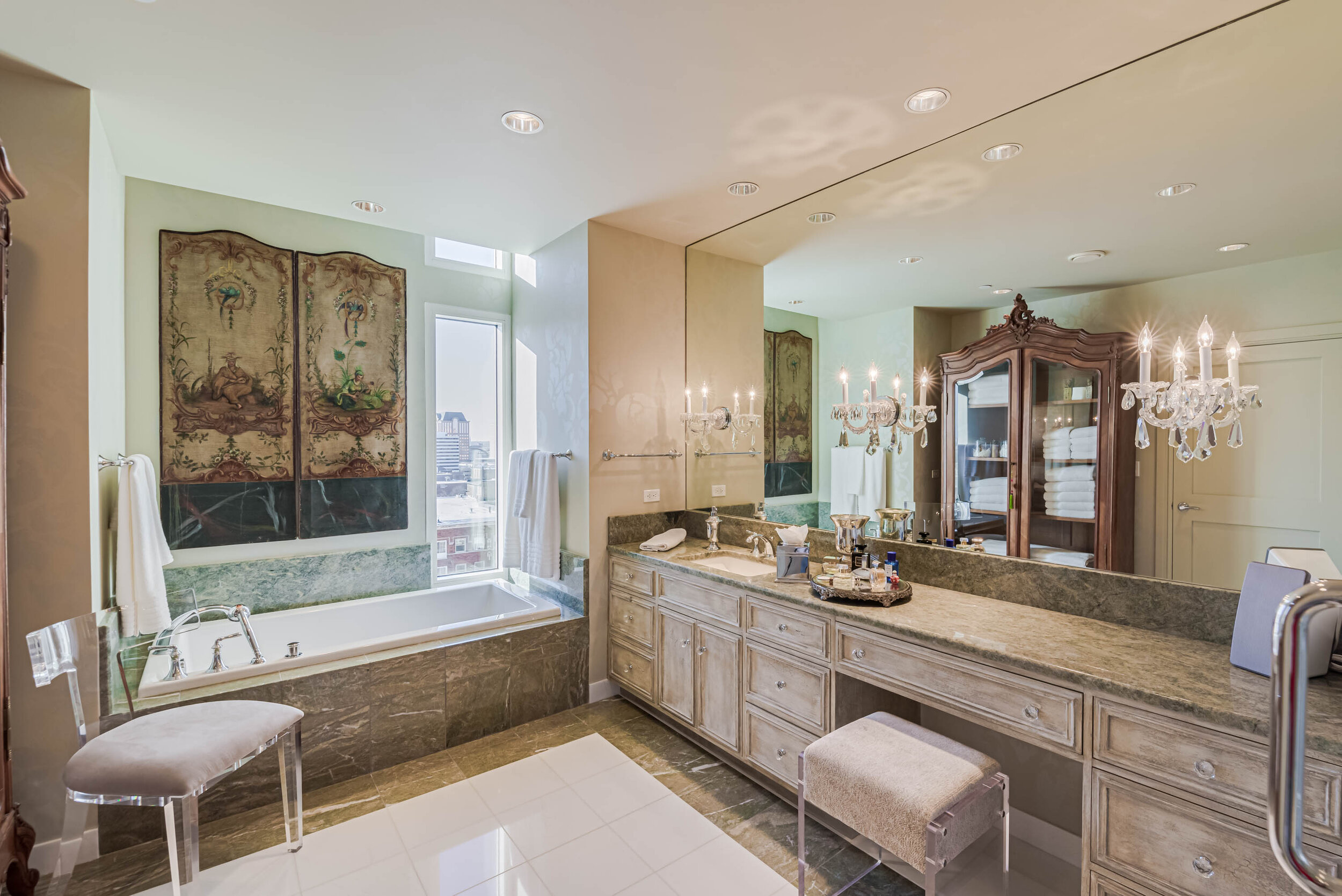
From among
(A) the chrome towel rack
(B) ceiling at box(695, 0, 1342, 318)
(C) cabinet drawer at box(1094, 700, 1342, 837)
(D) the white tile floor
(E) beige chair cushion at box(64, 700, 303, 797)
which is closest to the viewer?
(C) cabinet drawer at box(1094, 700, 1342, 837)

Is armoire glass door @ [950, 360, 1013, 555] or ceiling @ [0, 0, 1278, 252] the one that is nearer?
ceiling @ [0, 0, 1278, 252]

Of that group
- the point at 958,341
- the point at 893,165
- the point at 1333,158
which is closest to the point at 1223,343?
the point at 1333,158

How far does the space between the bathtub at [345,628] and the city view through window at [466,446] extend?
23 centimetres

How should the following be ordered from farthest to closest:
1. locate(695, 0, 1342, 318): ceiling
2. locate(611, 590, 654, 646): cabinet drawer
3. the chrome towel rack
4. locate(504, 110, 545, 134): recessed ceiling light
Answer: the chrome towel rack < locate(611, 590, 654, 646): cabinet drawer < locate(504, 110, 545, 134): recessed ceiling light < locate(695, 0, 1342, 318): ceiling

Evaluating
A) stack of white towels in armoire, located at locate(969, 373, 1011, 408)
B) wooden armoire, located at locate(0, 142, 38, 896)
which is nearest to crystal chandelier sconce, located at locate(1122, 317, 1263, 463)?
stack of white towels in armoire, located at locate(969, 373, 1011, 408)

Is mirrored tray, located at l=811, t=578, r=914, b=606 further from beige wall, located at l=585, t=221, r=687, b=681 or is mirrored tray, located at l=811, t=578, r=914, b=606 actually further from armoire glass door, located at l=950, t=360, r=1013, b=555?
beige wall, located at l=585, t=221, r=687, b=681

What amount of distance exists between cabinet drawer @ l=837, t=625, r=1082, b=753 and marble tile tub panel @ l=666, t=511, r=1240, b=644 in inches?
19.2

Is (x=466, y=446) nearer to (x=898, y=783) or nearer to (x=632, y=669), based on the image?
(x=632, y=669)

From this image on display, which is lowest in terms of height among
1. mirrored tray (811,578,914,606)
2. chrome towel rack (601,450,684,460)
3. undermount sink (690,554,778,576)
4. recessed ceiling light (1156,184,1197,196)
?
undermount sink (690,554,778,576)

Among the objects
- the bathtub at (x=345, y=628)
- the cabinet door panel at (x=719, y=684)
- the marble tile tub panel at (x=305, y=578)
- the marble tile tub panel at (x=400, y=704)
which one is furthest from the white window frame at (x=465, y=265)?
the cabinet door panel at (x=719, y=684)

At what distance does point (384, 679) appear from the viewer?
253 cm

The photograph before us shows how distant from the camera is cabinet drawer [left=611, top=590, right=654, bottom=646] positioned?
2920 mm

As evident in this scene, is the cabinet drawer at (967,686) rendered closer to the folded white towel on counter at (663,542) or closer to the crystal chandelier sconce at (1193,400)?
the crystal chandelier sconce at (1193,400)

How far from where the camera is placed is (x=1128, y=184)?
1.85m
